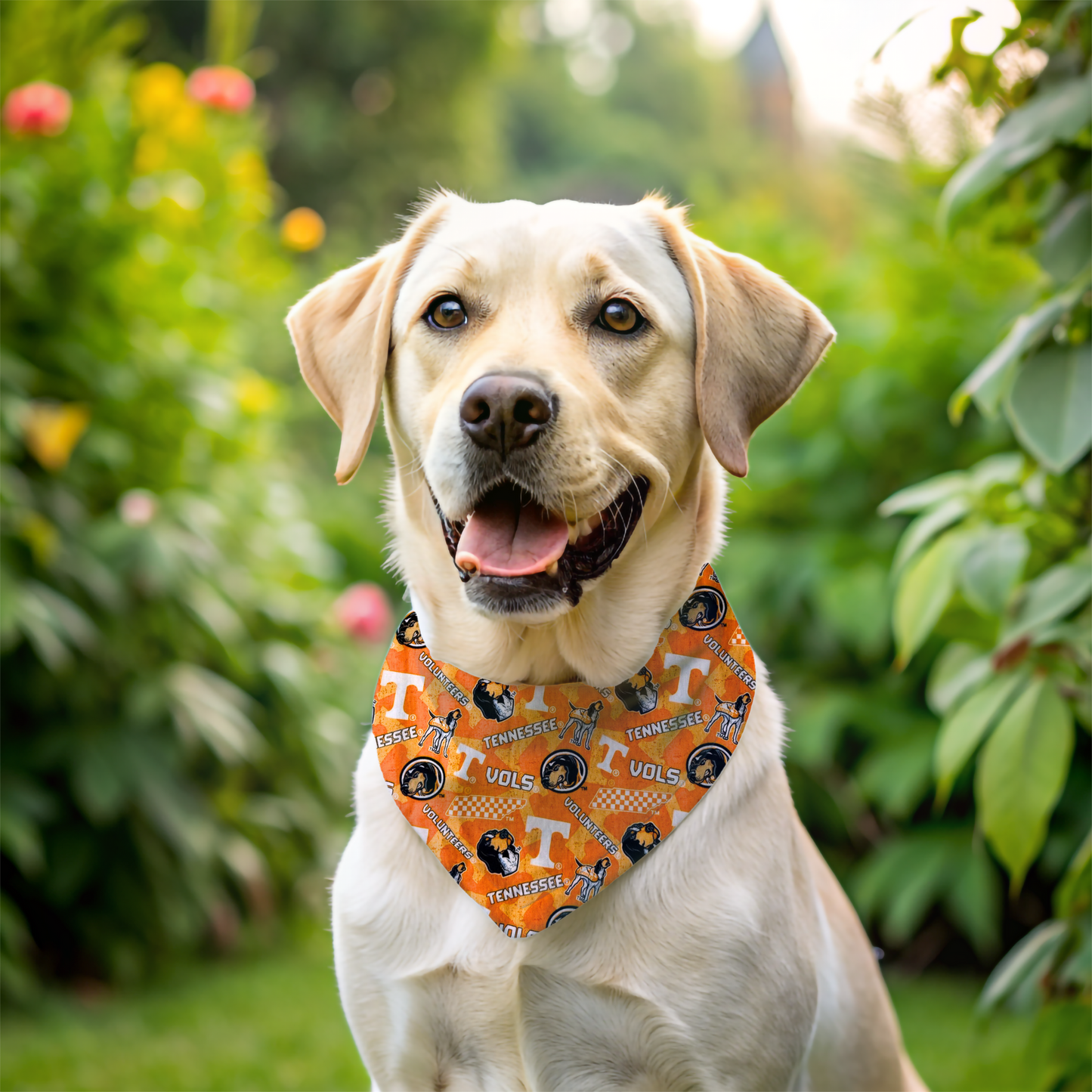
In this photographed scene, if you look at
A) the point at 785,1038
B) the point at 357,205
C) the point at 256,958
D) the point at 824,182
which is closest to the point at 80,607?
the point at 256,958

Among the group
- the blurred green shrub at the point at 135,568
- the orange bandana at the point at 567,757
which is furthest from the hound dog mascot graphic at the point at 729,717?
the blurred green shrub at the point at 135,568

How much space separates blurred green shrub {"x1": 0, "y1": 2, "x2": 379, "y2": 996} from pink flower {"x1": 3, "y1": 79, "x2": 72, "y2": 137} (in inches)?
3.8

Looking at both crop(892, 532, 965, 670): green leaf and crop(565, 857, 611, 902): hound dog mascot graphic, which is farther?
crop(892, 532, 965, 670): green leaf

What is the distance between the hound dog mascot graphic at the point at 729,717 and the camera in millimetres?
1954

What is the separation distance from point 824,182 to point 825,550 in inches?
785

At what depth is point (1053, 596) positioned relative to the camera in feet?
6.46

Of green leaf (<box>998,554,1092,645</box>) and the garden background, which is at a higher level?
green leaf (<box>998,554,1092,645</box>)

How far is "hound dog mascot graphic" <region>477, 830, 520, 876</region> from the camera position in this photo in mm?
1857

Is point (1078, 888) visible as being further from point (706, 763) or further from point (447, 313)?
point (447, 313)

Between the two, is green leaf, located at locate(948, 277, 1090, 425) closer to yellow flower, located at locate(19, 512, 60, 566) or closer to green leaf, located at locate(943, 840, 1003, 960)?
green leaf, located at locate(943, 840, 1003, 960)

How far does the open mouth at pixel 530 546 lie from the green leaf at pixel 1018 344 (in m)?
0.64

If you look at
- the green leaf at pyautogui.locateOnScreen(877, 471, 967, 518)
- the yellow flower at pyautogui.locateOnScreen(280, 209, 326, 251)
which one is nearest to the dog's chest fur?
the green leaf at pyautogui.locateOnScreen(877, 471, 967, 518)

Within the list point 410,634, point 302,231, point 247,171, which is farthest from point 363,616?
point 410,634

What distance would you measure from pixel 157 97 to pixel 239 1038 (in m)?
3.65
